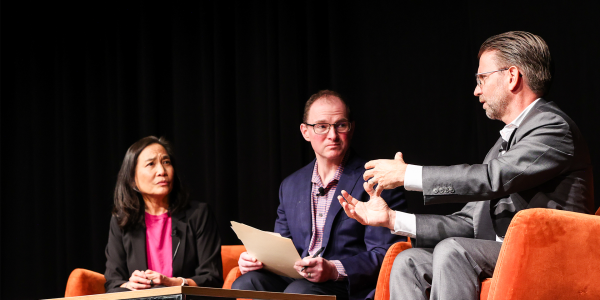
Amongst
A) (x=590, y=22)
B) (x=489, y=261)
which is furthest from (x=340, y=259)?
(x=590, y=22)

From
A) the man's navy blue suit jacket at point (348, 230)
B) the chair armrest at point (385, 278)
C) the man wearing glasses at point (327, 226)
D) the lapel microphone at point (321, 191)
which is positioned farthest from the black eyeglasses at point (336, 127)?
the chair armrest at point (385, 278)

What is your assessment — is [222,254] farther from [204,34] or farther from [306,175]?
[204,34]

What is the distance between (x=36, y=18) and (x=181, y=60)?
1125 millimetres

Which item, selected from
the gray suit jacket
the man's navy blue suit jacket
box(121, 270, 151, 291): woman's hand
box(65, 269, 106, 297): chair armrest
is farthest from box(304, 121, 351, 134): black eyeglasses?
box(65, 269, 106, 297): chair armrest

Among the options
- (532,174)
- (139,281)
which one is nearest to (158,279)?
(139,281)

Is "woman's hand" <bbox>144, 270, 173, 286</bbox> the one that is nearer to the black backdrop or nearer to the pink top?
the pink top

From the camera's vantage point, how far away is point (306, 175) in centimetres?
263

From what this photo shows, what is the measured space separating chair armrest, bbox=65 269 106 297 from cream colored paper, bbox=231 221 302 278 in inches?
34.0

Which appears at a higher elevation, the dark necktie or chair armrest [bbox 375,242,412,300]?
the dark necktie

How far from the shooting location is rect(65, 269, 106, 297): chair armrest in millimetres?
2523

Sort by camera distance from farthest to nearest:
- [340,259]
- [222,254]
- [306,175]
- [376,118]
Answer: [376,118], [222,254], [306,175], [340,259]

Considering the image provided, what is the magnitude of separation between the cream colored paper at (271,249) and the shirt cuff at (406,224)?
0.38 meters

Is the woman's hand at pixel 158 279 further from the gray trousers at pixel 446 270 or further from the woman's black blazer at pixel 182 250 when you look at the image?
the gray trousers at pixel 446 270

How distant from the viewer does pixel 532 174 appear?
1687 mm
